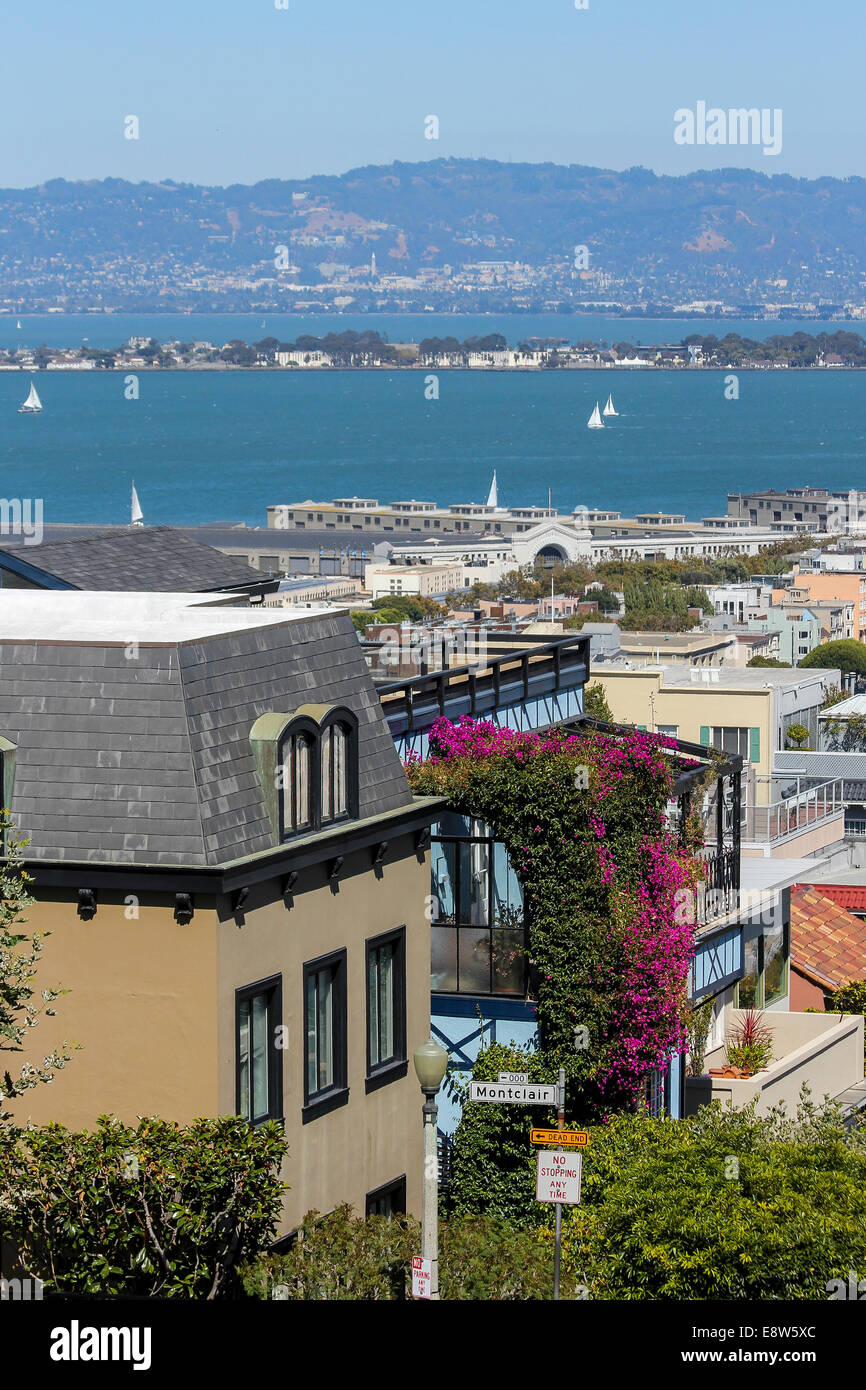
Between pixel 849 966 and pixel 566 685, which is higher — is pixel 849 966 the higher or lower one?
the lower one

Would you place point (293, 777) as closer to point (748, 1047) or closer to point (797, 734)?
point (748, 1047)

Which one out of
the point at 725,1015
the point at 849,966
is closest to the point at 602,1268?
the point at 725,1015

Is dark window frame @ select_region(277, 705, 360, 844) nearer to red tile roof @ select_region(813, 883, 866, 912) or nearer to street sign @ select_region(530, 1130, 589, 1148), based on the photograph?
street sign @ select_region(530, 1130, 589, 1148)

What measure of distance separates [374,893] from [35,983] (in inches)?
127

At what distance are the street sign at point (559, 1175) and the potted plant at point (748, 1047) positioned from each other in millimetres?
9364

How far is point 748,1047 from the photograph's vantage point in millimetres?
24078

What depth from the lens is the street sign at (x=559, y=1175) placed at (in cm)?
1454

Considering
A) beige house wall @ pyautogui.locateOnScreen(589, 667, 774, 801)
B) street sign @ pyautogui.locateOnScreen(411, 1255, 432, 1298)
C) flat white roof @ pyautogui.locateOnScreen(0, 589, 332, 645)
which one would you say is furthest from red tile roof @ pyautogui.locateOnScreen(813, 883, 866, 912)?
street sign @ pyautogui.locateOnScreen(411, 1255, 432, 1298)

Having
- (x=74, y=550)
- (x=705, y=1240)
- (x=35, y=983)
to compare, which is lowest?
(x=705, y=1240)

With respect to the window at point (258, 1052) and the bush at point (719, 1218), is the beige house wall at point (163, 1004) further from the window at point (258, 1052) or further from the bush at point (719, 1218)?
the bush at point (719, 1218)

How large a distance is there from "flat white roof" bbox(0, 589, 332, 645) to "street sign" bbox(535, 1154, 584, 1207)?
177 inches

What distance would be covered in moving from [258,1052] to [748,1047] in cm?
933

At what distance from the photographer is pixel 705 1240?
47.7ft
